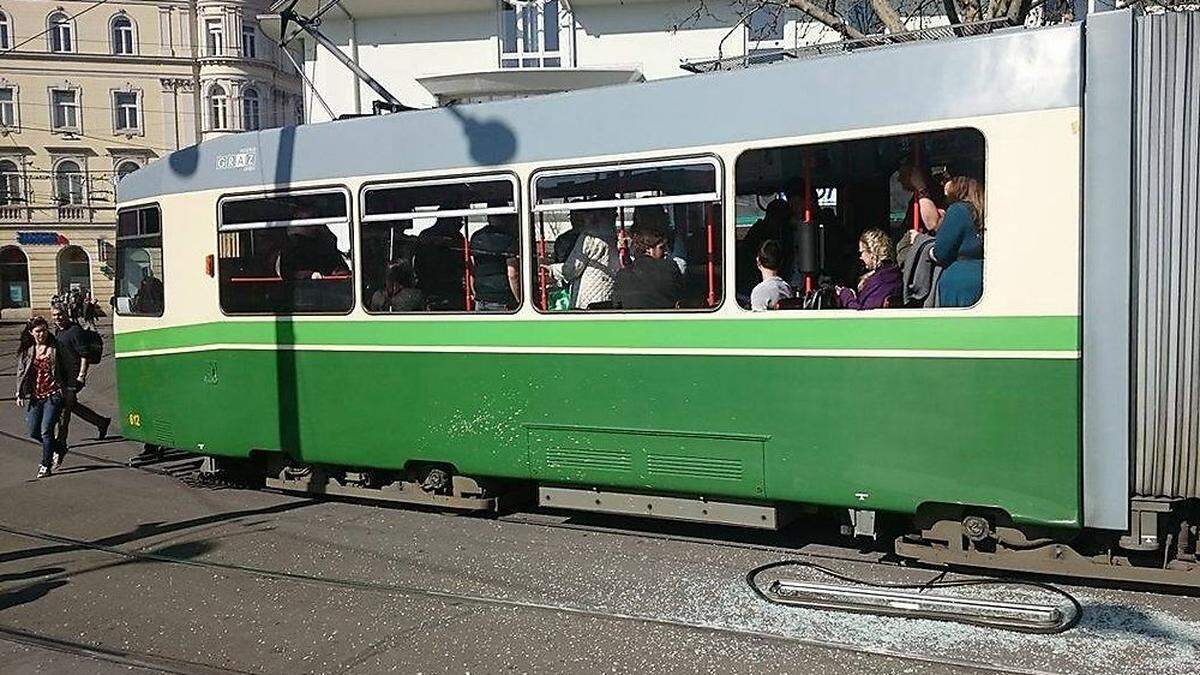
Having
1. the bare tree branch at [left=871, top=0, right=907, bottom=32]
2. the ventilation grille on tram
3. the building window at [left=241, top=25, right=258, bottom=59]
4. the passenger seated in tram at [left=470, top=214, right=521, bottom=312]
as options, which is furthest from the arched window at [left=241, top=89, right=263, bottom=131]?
the ventilation grille on tram

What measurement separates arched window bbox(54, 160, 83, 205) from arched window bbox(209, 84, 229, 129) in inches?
304

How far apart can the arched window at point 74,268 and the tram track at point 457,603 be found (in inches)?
2131

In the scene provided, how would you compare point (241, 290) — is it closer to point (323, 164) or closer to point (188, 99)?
point (323, 164)

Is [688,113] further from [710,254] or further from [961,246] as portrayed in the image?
[961,246]

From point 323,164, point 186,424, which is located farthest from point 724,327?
point 186,424

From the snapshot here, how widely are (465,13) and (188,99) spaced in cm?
4147

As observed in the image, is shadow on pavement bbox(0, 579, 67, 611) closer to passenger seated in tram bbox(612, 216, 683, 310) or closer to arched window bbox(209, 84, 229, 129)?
passenger seated in tram bbox(612, 216, 683, 310)

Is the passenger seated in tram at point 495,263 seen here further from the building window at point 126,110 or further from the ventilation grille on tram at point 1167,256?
the building window at point 126,110

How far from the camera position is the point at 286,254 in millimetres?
9031

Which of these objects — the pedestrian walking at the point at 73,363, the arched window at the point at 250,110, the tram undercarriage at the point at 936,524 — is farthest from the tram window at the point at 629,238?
the arched window at the point at 250,110

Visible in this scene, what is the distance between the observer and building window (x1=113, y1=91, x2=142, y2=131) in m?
60.2

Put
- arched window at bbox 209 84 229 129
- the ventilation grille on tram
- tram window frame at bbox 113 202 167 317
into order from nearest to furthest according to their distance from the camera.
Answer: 1. the ventilation grille on tram
2. tram window frame at bbox 113 202 167 317
3. arched window at bbox 209 84 229 129

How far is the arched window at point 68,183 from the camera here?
191ft

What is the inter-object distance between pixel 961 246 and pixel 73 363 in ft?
34.4
